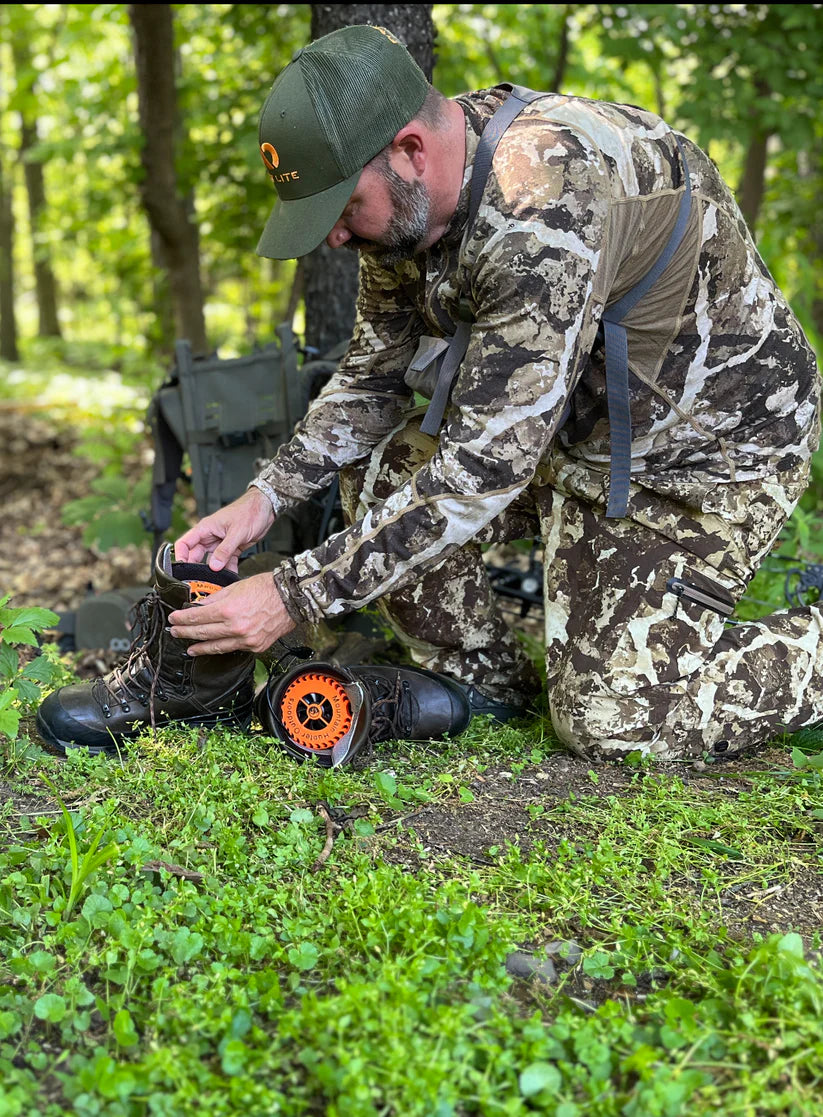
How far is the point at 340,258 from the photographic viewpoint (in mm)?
4574

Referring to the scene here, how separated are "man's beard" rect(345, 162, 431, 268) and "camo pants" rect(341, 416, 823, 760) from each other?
0.88 m

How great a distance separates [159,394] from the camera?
417cm

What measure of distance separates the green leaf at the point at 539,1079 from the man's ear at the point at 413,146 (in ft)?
6.63

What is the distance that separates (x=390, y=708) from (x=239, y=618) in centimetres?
65

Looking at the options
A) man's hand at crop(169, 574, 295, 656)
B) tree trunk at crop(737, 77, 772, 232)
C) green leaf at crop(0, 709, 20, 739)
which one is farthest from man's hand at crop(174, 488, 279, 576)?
tree trunk at crop(737, 77, 772, 232)

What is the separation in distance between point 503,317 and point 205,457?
207cm

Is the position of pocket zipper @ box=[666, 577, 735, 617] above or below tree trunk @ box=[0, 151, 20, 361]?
above

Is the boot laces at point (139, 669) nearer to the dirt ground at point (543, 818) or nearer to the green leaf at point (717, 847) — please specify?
the dirt ground at point (543, 818)

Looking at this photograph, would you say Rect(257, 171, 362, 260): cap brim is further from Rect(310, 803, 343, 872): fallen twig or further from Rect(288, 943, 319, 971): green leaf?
Rect(288, 943, 319, 971): green leaf

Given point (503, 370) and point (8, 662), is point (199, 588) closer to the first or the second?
point (8, 662)

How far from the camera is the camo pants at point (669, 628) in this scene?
3.00m

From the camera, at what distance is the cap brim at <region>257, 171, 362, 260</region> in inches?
98.5

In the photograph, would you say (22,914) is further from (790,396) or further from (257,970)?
(790,396)

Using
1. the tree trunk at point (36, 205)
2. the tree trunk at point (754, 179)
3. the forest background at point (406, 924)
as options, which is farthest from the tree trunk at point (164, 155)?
the tree trunk at point (754, 179)
